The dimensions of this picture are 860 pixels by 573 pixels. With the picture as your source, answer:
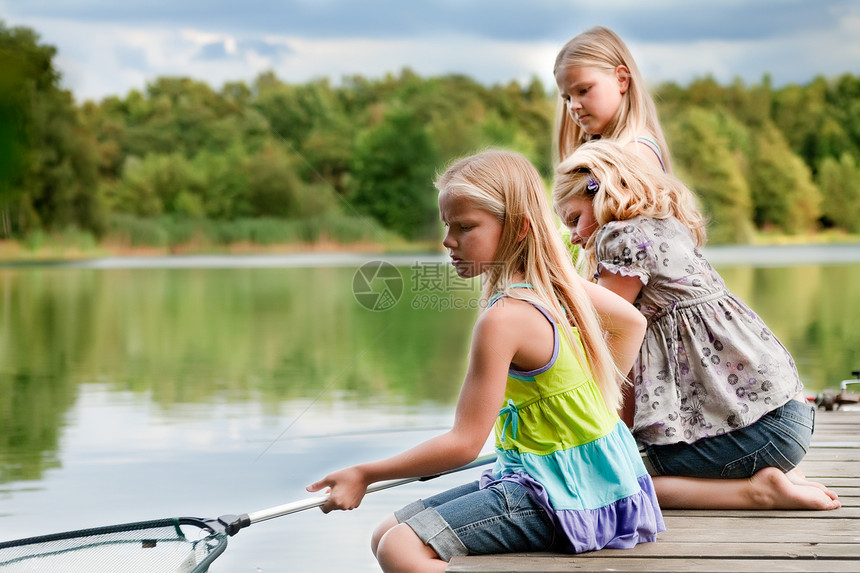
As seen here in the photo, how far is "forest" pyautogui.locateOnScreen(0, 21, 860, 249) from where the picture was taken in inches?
1053

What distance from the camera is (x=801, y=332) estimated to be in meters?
10.8

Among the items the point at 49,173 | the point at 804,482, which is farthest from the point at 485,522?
the point at 49,173

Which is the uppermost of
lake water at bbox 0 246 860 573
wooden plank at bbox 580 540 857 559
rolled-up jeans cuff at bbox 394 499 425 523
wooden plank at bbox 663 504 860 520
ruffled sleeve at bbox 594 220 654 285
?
ruffled sleeve at bbox 594 220 654 285

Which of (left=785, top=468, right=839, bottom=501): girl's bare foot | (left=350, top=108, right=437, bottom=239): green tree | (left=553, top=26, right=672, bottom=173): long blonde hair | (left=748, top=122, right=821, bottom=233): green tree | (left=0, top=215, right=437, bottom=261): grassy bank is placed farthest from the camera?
(left=748, top=122, right=821, bottom=233): green tree

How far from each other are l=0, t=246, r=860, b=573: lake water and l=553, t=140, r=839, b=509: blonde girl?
1.62ft

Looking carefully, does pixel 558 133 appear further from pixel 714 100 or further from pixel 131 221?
pixel 714 100

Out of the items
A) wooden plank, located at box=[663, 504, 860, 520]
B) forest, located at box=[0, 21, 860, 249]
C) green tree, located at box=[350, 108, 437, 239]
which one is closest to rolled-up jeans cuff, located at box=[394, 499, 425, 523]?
wooden plank, located at box=[663, 504, 860, 520]

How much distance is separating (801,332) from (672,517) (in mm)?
9624

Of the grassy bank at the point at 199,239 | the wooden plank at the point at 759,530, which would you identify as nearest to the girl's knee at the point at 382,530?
the wooden plank at the point at 759,530

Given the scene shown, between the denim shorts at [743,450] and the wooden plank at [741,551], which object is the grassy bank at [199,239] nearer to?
the denim shorts at [743,450]

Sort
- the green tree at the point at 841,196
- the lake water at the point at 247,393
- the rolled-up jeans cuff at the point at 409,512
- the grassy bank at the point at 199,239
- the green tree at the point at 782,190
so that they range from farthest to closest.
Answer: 1. the green tree at the point at 841,196
2. the green tree at the point at 782,190
3. the grassy bank at the point at 199,239
4. the lake water at the point at 247,393
5. the rolled-up jeans cuff at the point at 409,512

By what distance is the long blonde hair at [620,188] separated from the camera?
75.8 inches

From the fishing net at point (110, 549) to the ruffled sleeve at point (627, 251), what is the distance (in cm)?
91

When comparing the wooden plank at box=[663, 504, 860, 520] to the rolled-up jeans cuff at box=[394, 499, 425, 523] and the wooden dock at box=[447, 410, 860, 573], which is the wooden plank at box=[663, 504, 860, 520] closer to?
the wooden dock at box=[447, 410, 860, 573]
